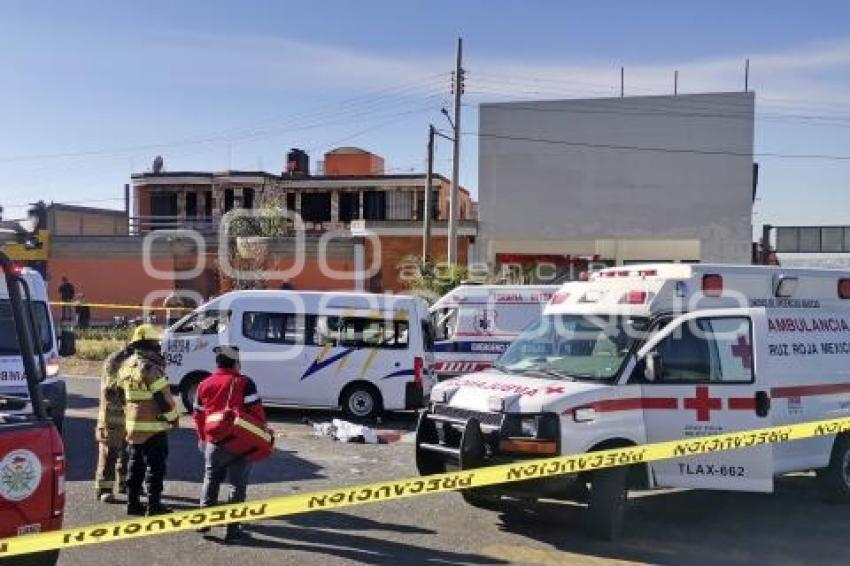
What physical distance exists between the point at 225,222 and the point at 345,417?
24028mm

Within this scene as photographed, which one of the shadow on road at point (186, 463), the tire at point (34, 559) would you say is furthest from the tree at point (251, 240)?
the tire at point (34, 559)

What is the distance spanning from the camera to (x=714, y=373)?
8109mm

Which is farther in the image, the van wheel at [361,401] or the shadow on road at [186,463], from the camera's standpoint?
the van wheel at [361,401]

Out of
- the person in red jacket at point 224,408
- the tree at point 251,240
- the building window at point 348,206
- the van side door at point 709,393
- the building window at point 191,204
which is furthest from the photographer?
the building window at point 191,204

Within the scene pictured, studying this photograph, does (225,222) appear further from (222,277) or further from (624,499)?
(624,499)

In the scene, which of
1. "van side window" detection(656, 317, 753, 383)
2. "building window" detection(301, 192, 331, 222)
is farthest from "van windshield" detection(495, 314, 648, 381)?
"building window" detection(301, 192, 331, 222)

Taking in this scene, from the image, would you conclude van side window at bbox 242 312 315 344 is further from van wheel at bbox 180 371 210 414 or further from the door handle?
the door handle

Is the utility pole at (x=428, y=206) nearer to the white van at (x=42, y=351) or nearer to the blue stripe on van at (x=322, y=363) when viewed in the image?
the blue stripe on van at (x=322, y=363)

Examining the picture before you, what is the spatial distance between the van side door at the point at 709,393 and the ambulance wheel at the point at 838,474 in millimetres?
1664

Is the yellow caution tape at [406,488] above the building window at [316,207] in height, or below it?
below

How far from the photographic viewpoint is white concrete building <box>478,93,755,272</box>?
39.3 meters

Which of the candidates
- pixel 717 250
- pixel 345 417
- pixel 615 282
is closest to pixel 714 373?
pixel 615 282

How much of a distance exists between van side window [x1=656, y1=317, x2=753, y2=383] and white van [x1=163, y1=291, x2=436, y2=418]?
292 inches

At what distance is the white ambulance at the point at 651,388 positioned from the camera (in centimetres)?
747
